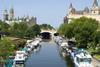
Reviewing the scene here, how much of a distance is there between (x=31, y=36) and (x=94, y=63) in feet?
304

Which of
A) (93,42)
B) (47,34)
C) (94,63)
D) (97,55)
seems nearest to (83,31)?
(93,42)

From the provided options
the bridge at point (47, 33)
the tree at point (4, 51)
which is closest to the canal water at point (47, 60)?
the tree at point (4, 51)

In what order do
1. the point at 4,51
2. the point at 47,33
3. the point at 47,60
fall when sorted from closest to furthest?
the point at 4,51
the point at 47,60
the point at 47,33

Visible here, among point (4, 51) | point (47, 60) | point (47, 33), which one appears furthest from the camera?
point (47, 33)

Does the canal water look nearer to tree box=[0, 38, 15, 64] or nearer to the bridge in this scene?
tree box=[0, 38, 15, 64]

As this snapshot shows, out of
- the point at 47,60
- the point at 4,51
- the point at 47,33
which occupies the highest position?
the point at 47,33

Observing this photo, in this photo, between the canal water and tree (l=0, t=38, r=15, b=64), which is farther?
the canal water

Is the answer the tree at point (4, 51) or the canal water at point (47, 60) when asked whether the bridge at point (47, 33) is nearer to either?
the canal water at point (47, 60)

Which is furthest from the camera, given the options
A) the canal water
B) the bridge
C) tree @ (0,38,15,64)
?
the bridge

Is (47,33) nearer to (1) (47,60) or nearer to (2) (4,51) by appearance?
(1) (47,60)

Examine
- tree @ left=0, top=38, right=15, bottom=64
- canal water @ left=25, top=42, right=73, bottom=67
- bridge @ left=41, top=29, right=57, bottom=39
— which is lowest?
canal water @ left=25, top=42, right=73, bottom=67

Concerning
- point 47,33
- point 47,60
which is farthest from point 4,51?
point 47,33

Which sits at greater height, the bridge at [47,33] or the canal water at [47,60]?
the bridge at [47,33]

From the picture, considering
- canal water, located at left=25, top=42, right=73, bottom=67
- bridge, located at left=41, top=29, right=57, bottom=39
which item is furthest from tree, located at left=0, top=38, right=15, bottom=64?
bridge, located at left=41, top=29, right=57, bottom=39
